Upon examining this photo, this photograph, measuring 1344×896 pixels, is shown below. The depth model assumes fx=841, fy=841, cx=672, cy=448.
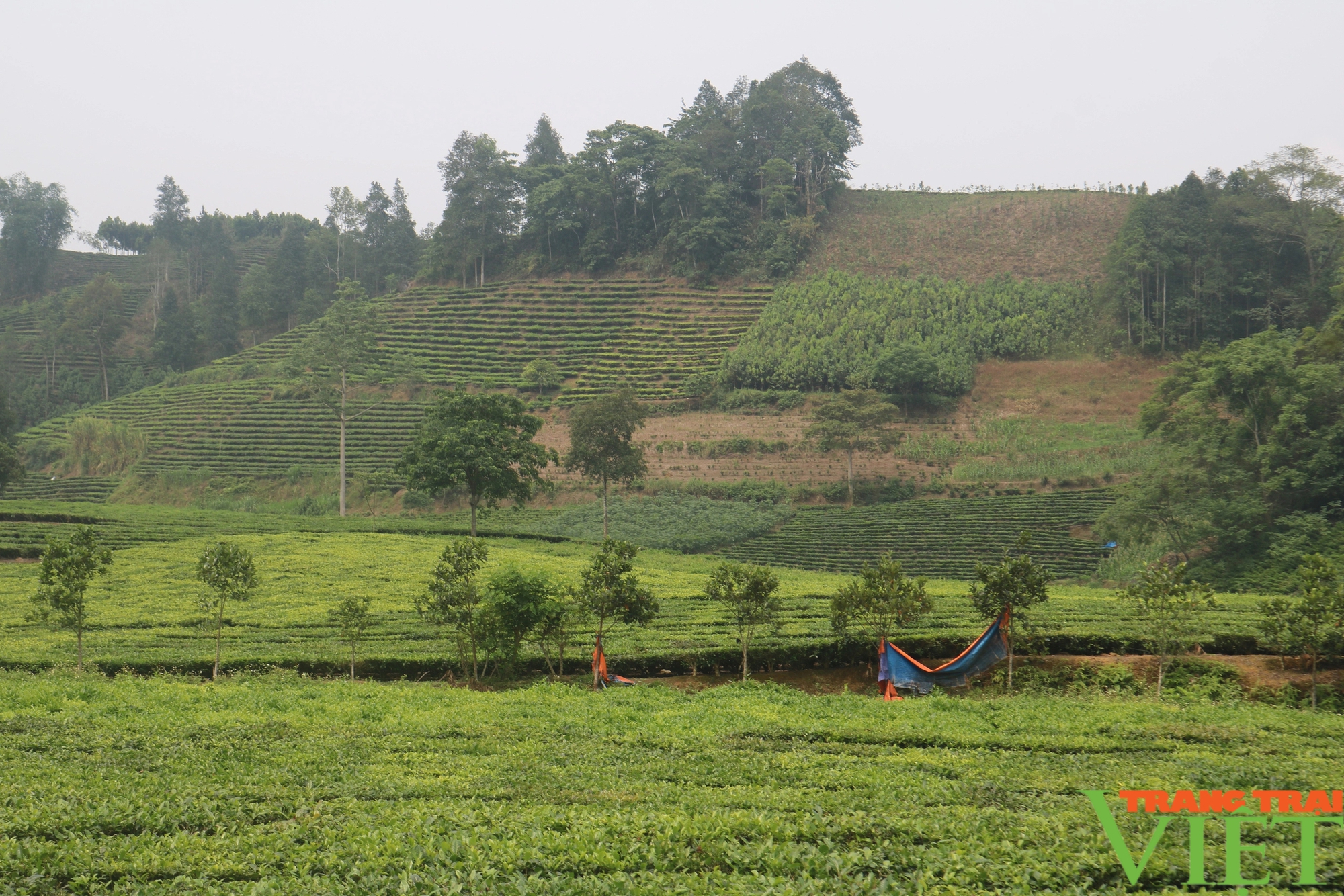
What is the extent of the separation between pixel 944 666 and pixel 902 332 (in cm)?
4873

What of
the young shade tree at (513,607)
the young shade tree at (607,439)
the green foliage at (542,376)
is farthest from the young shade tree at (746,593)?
the green foliage at (542,376)

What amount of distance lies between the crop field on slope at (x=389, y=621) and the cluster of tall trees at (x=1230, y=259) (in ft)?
133

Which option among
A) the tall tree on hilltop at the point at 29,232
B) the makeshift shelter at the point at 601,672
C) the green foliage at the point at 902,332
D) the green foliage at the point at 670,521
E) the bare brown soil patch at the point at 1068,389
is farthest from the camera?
the tall tree on hilltop at the point at 29,232

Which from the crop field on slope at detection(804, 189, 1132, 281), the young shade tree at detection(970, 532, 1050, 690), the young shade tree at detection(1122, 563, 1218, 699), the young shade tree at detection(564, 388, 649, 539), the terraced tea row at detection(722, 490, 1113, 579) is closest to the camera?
the young shade tree at detection(1122, 563, 1218, 699)

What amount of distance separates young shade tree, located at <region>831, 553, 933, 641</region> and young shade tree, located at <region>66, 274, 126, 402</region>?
260 ft

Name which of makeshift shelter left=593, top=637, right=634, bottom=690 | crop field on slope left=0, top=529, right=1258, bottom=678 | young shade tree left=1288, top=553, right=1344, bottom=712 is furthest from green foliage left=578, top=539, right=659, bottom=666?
young shade tree left=1288, top=553, right=1344, bottom=712

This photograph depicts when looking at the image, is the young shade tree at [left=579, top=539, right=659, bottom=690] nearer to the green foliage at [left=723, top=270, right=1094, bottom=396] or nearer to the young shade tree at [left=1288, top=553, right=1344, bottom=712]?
the young shade tree at [left=1288, top=553, right=1344, bottom=712]

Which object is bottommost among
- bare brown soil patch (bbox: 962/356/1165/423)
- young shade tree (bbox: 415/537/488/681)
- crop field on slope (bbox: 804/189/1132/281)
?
young shade tree (bbox: 415/537/488/681)

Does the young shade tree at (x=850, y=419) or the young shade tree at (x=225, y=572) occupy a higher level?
the young shade tree at (x=850, y=419)

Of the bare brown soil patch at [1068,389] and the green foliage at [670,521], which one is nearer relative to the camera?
the green foliage at [670,521]

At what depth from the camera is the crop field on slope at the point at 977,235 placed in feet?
240

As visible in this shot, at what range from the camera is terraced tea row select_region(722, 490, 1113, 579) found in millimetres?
35844

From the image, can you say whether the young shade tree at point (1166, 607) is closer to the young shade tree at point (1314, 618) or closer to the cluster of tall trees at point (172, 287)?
the young shade tree at point (1314, 618)

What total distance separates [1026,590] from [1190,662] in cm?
383
